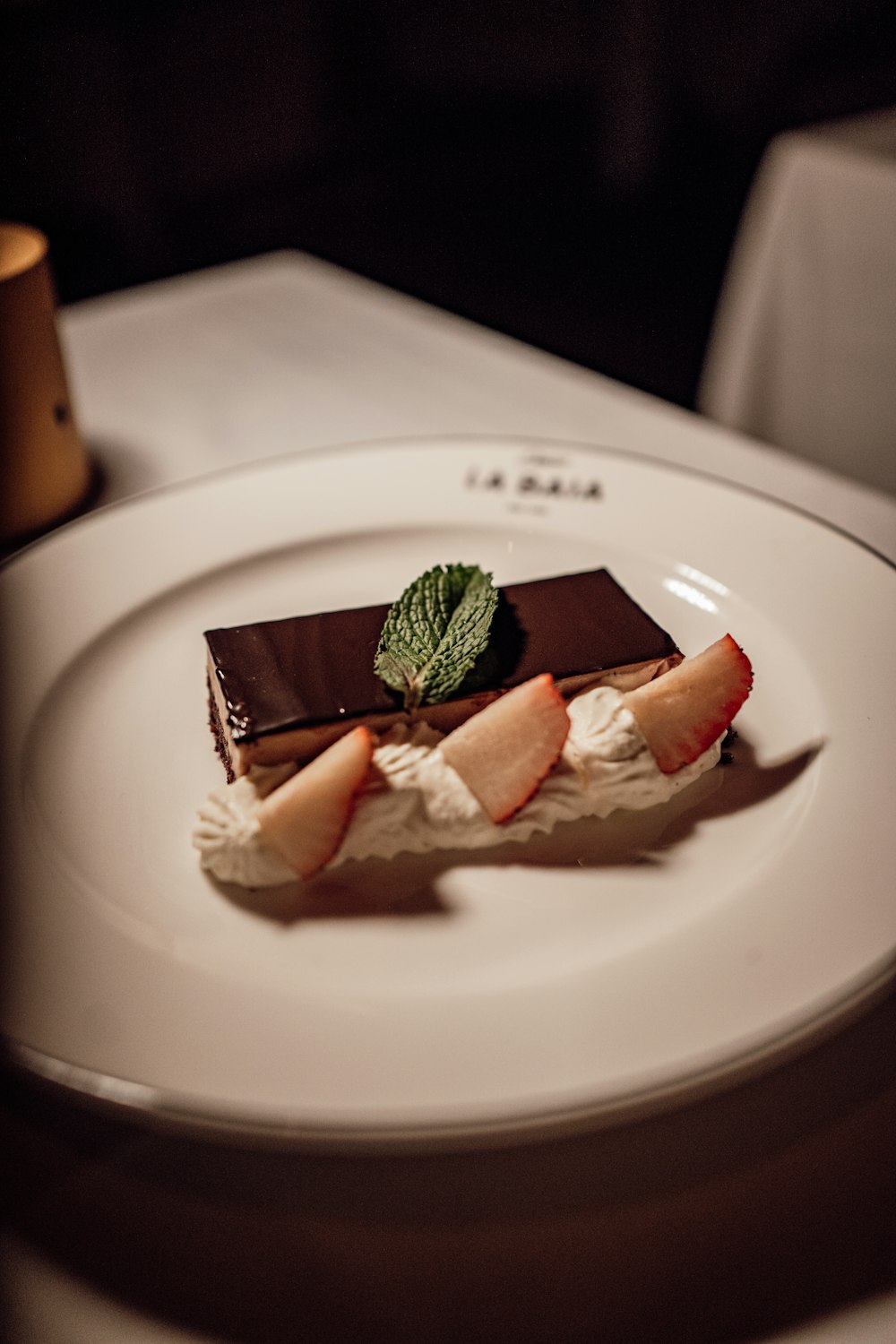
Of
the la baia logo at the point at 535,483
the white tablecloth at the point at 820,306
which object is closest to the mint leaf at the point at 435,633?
the la baia logo at the point at 535,483

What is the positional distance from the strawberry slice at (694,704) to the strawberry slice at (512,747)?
8 cm

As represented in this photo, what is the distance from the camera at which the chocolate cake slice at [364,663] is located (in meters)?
1.00

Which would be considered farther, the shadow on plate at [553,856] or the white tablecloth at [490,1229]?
the shadow on plate at [553,856]

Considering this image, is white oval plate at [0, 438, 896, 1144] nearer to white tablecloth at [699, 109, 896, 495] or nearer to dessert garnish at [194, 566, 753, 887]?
dessert garnish at [194, 566, 753, 887]

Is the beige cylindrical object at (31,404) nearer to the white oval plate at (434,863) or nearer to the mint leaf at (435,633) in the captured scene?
the white oval plate at (434,863)

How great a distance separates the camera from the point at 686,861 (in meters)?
0.89

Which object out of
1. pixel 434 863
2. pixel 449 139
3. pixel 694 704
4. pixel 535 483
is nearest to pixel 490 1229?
pixel 434 863

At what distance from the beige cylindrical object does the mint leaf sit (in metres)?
0.50

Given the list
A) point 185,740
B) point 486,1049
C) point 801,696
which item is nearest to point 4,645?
point 185,740

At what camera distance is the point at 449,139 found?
18.8ft

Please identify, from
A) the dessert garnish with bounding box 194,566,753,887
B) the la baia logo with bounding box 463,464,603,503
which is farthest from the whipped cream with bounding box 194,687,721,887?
the la baia logo with bounding box 463,464,603,503

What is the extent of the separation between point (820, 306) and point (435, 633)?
3.62 feet

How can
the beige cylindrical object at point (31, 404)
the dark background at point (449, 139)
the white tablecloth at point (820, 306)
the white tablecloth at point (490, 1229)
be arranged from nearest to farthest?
the white tablecloth at point (490, 1229) → the beige cylindrical object at point (31, 404) → the white tablecloth at point (820, 306) → the dark background at point (449, 139)

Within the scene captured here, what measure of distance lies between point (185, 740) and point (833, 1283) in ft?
2.30
